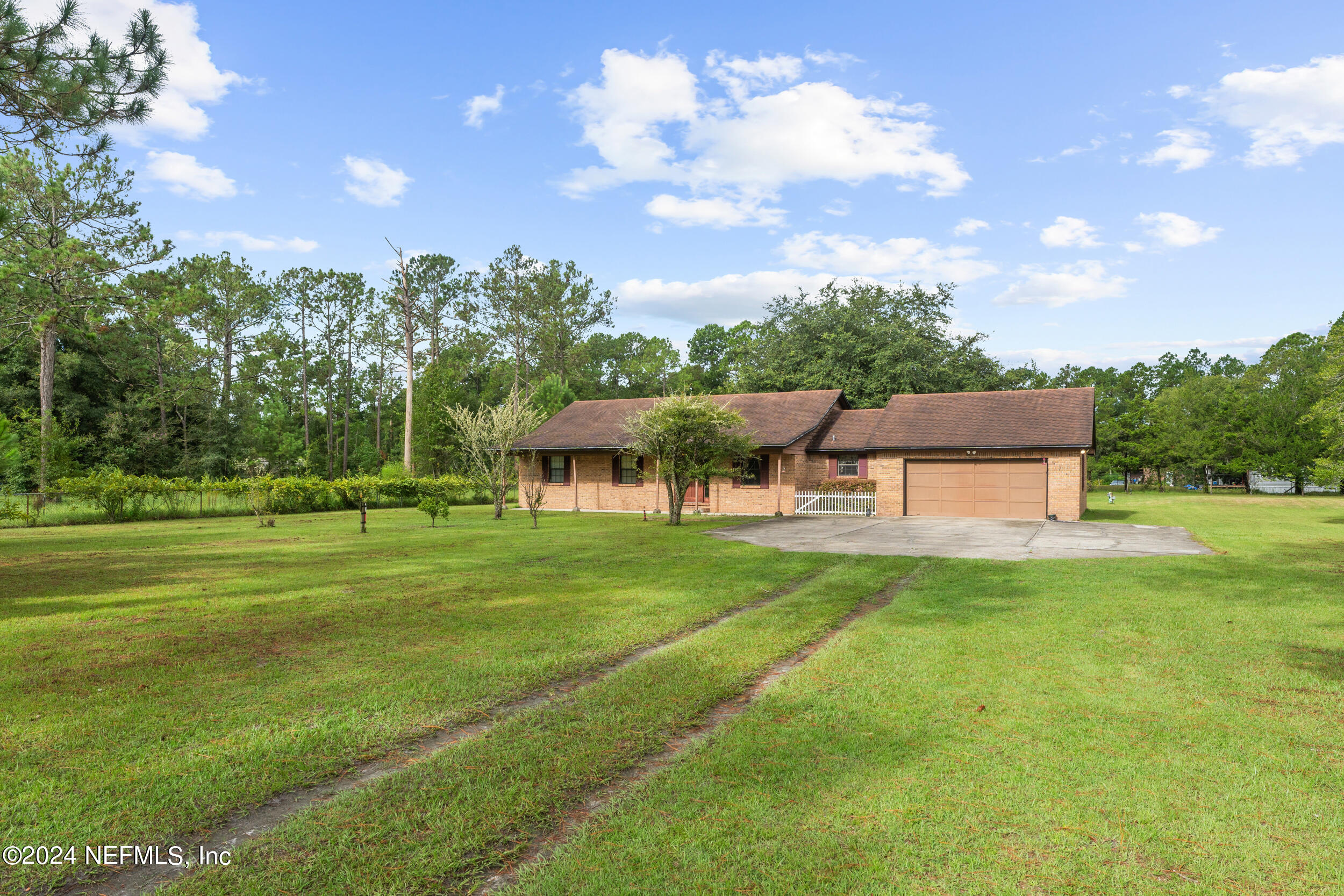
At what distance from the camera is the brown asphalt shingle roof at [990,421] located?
22.9 metres

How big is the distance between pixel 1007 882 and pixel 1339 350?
35.2 m

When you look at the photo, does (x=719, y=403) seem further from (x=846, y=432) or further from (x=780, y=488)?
(x=846, y=432)

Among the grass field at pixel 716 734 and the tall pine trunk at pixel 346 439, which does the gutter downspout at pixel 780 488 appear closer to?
the grass field at pixel 716 734

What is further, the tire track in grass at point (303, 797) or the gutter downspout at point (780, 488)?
the gutter downspout at point (780, 488)

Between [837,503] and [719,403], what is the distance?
5.94 metres

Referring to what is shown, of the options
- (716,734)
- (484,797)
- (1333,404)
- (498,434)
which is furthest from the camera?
(1333,404)

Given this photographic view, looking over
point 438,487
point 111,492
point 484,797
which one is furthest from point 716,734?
point 438,487

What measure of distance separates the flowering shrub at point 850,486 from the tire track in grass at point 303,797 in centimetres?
2011

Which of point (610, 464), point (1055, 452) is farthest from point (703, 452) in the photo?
point (1055, 452)

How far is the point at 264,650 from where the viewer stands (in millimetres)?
6477

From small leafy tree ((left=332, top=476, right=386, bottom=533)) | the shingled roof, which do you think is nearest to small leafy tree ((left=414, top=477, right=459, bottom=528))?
small leafy tree ((left=332, top=476, right=386, bottom=533))

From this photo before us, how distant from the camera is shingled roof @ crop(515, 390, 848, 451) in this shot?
26344mm

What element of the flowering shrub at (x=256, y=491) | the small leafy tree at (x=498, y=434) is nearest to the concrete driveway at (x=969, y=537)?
the small leafy tree at (x=498, y=434)

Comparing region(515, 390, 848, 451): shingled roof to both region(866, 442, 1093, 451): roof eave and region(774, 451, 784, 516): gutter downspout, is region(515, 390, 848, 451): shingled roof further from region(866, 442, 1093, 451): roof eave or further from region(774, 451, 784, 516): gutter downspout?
region(866, 442, 1093, 451): roof eave
